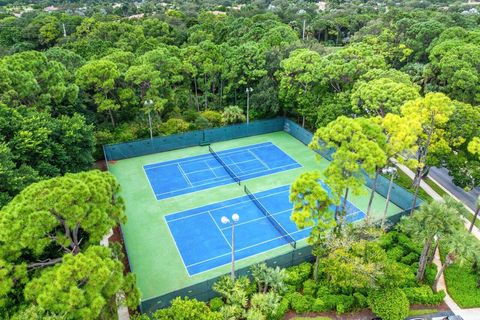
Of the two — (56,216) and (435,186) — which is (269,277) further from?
(435,186)

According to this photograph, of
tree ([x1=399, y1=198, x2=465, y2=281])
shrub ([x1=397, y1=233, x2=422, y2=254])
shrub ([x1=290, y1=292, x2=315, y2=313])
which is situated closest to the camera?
tree ([x1=399, y1=198, x2=465, y2=281])

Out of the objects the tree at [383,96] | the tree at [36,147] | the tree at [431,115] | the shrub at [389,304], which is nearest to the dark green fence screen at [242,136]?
the tree at [431,115]

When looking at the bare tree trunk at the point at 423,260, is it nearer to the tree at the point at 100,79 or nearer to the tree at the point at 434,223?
the tree at the point at 434,223

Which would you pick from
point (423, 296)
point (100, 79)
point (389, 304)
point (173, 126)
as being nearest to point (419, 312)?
point (423, 296)

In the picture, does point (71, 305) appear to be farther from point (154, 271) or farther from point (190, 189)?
point (190, 189)

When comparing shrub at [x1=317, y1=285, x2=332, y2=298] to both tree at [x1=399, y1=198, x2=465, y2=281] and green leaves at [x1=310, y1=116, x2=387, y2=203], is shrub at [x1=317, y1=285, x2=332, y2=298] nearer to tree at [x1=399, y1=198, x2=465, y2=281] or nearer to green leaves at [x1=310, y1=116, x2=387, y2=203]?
green leaves at [x1=310, y1=116, x2=387, y2=203]

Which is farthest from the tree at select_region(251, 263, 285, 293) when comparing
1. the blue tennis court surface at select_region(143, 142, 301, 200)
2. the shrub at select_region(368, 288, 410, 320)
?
the blue tennis court surface at select_region(143, 142, 301, 200)
